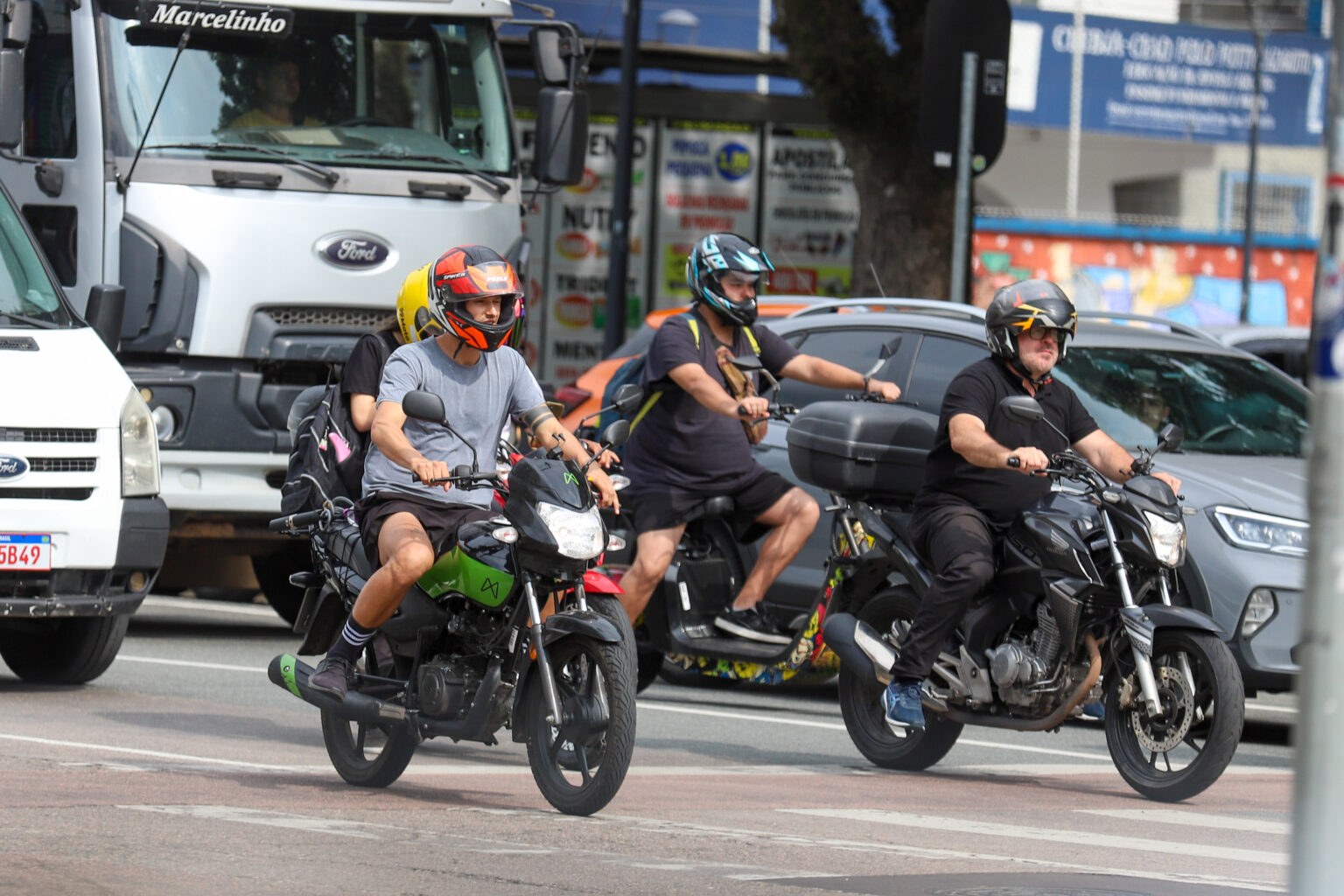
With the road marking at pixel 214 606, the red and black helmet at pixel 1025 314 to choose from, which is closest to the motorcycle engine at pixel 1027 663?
the red and black helmet at pixel 1025 314

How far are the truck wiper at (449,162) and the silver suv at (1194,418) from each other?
2.08 meters

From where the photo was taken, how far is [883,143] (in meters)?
18.8

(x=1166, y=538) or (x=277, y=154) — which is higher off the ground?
(x=277, y=154)

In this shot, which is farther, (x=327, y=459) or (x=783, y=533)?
(x=783, y=533)

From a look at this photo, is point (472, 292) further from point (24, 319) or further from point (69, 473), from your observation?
point (24, 319)

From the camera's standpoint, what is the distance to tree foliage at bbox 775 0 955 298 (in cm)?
1867

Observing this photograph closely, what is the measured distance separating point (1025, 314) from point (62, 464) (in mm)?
4084

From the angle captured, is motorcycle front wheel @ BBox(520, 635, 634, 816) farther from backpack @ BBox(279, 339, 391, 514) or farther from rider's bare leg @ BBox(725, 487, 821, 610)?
rider's bare leg @ BBox(725, 487, 821, 610)

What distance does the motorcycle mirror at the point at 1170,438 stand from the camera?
27.7 feet

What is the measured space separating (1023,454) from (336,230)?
536 centimetres

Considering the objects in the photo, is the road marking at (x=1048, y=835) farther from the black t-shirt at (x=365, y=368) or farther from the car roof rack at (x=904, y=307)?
the car roof rack at (x=904, y=307)

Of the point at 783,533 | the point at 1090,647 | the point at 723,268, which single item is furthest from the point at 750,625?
the point at 1090,647

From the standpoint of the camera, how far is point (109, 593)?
32.6ft

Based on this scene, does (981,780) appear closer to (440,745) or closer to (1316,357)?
(440,745)
